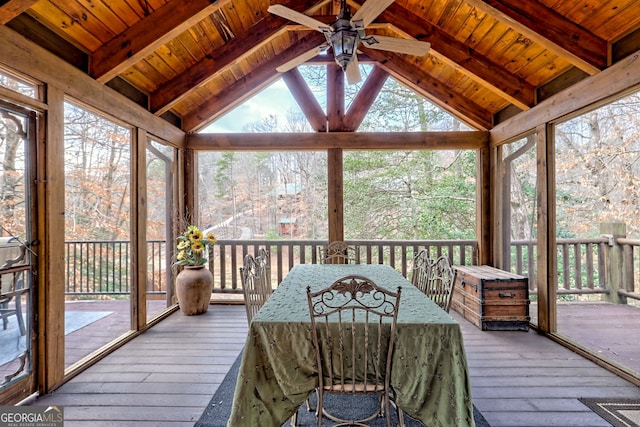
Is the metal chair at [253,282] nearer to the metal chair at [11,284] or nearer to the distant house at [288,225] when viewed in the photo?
the metal chair at [11,284]

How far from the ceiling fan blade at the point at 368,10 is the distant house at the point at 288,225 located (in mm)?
4327

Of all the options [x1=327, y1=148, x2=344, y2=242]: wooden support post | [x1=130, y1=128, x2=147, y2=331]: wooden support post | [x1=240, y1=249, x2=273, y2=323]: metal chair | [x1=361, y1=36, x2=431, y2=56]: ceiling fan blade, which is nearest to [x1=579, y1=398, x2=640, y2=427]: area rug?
[x1=240, y1=249, x2=273, y2=323]: metal chair

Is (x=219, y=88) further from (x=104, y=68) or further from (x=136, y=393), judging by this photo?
(x=136, y=393)

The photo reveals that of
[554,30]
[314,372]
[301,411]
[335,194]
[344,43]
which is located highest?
[554,30]

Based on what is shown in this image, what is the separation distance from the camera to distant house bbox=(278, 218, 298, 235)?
20.3ft

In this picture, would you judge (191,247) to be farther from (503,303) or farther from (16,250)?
(503,303)

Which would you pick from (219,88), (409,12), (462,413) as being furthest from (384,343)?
(219,88)

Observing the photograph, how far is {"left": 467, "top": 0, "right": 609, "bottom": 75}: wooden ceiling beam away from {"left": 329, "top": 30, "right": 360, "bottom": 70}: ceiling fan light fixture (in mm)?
1335

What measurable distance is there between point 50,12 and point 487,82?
13.5 ft

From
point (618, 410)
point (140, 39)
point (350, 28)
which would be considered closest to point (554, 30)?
point (350, 28)

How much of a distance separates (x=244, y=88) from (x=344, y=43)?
2.55m

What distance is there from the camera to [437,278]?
8.27 ft

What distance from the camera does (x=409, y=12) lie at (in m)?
3.52

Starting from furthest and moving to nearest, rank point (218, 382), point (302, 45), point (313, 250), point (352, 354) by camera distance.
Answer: point (313, 250)
point (302, 45)
point (218, 382)
point (352, 354)
